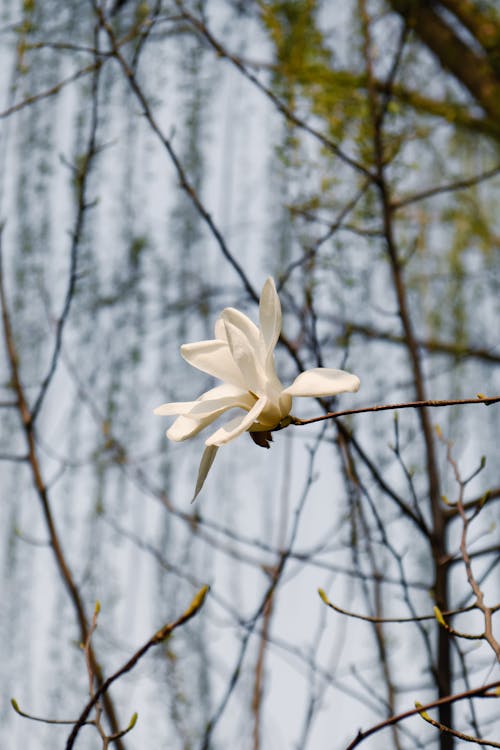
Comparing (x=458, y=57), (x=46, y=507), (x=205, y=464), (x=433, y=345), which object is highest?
(x=458, y=57)

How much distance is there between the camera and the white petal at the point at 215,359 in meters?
0.51

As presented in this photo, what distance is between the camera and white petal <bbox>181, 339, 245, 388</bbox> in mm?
507

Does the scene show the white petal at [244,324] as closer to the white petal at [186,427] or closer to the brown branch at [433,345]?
the white petal at [186,427]

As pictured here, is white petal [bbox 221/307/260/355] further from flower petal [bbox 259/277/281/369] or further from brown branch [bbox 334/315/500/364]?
brown branch [bbox 334/315/500/364]

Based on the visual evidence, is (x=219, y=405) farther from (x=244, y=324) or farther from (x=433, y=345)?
(x=433, y=345)

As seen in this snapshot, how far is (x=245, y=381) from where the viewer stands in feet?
1.63

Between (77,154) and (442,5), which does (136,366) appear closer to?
(77,154)

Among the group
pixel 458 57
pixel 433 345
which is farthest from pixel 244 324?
pixel 458 57

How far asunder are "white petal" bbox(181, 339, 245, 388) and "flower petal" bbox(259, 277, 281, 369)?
0.8 inches

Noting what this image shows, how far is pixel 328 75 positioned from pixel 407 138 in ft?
0.77

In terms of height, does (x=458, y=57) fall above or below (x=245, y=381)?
above

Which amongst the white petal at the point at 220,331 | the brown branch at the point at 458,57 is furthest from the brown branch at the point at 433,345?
the white petal at the point at 220,331

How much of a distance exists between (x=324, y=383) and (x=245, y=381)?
5 centimetres

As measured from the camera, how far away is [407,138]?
4.23 ft
